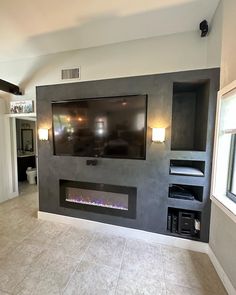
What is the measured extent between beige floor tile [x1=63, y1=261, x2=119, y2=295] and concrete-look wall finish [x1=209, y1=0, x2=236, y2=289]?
1.20 meters

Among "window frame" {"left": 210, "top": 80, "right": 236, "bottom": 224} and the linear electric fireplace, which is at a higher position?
"window frame" {"left": 210, "top": 80, "right": 236, "bottom": 224}

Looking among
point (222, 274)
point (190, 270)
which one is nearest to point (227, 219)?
point (222, 274)

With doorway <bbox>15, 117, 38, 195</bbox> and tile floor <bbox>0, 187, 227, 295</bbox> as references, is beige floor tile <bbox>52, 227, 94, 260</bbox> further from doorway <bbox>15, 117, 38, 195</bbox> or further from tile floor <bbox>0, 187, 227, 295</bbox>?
doorway <bbox>15, 117, 38, 195</bbox>

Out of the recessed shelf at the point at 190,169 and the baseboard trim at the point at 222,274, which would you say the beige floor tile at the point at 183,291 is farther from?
the recessed shelf at the point at 190,169

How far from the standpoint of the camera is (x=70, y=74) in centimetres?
315

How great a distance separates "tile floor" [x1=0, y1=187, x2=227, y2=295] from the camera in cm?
160

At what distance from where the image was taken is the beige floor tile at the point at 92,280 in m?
1.56

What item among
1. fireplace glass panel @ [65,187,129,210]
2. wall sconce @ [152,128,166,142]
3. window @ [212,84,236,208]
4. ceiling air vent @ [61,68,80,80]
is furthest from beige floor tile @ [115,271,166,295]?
ceiling air vent @ [61,68,80,80]

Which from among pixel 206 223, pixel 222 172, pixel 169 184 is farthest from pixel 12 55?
pixel 206 223

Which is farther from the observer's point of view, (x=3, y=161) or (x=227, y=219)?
(x=3, y=161)

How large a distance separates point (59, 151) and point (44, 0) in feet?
6.89

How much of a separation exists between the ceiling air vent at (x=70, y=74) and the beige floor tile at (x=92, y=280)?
3.15 metres

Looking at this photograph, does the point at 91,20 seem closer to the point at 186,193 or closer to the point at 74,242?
the point at 186,193

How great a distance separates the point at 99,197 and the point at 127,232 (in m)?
0.71
